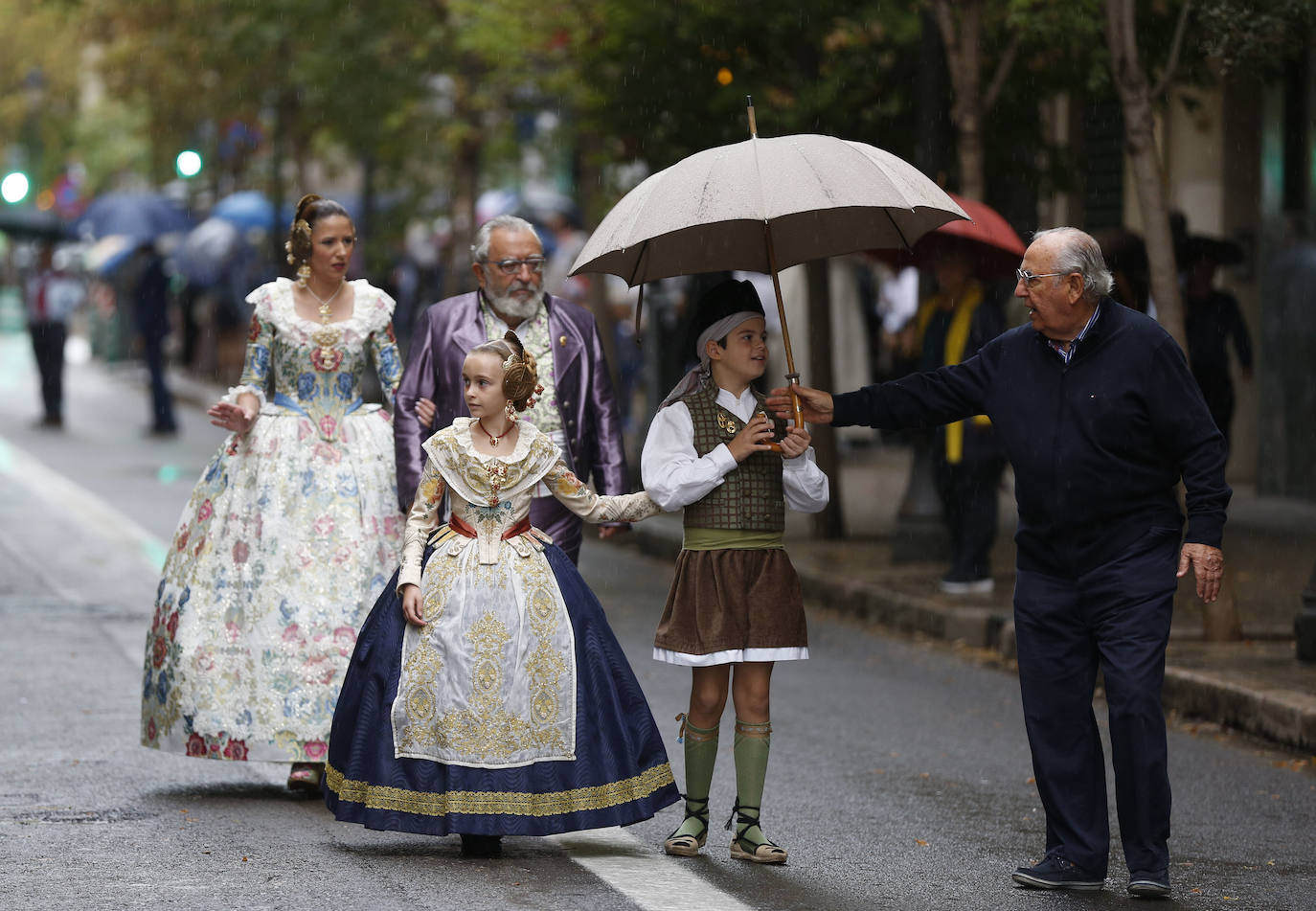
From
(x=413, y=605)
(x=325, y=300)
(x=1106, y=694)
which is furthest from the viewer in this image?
(x=325, y=300)

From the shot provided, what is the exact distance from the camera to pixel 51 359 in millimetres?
24922

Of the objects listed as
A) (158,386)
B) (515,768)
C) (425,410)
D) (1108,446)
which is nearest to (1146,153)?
(425,410)

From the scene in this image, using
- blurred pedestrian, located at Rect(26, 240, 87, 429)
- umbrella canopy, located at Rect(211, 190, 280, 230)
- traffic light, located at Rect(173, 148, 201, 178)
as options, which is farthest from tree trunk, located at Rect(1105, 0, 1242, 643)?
umbrella canopy, located at Rect(211, 190, 280, 230)

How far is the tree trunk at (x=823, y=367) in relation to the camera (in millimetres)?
14680

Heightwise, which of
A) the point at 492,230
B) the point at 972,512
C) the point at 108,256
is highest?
the point at 108,256

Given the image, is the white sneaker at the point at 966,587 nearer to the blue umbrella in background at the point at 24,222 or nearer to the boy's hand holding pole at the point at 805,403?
the boy's hand holding pole at the point at 805,403

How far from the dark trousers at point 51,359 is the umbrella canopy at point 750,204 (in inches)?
764

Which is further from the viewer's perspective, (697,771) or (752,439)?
(697,771)

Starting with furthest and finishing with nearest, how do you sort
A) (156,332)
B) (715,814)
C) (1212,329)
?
(156,332) → (1212,329) → (715,814)

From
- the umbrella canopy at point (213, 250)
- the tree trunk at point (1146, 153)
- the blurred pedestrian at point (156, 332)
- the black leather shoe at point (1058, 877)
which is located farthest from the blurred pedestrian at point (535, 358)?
the umbrella canopy at point (213, 250)

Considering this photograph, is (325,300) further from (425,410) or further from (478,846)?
(478,846)

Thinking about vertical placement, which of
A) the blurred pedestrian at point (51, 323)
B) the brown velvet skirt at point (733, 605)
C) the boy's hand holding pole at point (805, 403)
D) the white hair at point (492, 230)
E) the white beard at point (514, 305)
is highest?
the blurred pedestrian at point (51, 323)

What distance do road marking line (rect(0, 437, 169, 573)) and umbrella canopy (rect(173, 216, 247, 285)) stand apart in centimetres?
1230

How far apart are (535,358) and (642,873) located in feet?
6.11
